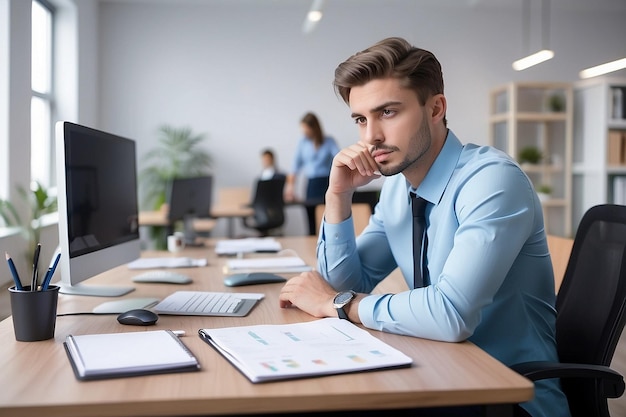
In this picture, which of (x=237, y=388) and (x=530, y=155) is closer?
(x=237, y=388)

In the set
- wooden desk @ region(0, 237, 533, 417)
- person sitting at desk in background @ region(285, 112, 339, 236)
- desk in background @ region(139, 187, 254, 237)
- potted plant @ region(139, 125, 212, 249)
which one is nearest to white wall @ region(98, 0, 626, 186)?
potted plant @ region(139, 125, 212, 249)

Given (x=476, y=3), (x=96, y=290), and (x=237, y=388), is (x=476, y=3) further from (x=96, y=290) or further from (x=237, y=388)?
(x=237, y=388)

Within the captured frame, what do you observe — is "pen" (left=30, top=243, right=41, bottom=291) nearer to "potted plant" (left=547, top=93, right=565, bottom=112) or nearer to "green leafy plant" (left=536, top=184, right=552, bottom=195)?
"green leafy plant" (left=536, top=184, right=552, bottom=195)

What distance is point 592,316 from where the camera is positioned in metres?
1.47

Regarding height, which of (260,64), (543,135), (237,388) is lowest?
(237,388)

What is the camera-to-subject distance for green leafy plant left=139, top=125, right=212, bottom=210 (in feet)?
25.1

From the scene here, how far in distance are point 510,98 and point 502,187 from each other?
6.68 m

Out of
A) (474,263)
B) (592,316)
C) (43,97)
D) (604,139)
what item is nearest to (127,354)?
(474,263)

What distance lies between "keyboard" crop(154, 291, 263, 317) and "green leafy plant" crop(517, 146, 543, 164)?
669 centimetres

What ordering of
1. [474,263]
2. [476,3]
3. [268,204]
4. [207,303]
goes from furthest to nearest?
[476,3] < [268,204] < [207,303] < [474,263]

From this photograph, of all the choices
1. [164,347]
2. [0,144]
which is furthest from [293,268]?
[0,144]

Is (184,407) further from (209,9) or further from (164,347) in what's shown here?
(209,9)

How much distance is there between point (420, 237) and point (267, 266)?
893mm

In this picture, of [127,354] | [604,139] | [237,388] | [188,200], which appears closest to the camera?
[237,388]
